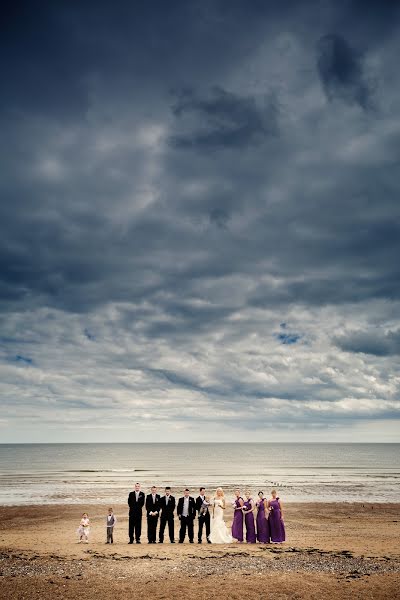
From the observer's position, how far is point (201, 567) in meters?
16.1

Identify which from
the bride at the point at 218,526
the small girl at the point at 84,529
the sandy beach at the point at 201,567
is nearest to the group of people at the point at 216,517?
the bride at the point at 218,526

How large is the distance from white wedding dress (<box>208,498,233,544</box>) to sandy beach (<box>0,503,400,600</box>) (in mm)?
778

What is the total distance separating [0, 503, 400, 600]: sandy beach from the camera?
13.6 metres

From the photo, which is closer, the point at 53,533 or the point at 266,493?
the point at 53,533

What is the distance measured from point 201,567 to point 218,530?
16.2 ft

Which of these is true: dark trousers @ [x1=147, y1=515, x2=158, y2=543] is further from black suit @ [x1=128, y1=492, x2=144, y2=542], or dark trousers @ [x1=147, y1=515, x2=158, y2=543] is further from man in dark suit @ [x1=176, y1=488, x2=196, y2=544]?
man in dark suit @ [x1=176, y1=488, x2=196, y2=544]

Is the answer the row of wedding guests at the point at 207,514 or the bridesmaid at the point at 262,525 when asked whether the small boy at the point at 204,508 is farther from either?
Result: the bridesmaid at the point at 262,525


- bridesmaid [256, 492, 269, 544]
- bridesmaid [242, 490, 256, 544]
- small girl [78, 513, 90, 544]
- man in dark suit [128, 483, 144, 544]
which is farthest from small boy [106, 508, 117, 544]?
bridesmaid [256, 492, 269, 544]

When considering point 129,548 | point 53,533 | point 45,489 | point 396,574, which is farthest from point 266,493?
point 396,574

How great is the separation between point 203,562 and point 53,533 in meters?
13.0

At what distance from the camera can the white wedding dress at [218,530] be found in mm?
20672

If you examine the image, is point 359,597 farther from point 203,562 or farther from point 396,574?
point 203,562

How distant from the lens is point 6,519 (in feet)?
106

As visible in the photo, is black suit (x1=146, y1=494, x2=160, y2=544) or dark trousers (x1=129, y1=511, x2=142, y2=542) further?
dark trousers (x1=129, y1=511, x2=142, y2=542)
